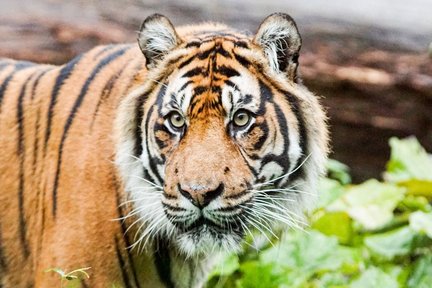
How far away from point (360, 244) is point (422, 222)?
54cm

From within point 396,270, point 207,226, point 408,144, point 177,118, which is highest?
point 177,118

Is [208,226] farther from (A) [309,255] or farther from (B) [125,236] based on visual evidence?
(A) [309,255]

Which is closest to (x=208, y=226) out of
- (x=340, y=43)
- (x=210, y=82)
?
(x=210, y=82)

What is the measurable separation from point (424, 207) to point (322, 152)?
1.38 m

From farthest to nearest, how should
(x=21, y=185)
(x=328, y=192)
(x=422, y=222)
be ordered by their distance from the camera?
(x=328, y=192) < (x=422, y=222) < (x=21, y=185)

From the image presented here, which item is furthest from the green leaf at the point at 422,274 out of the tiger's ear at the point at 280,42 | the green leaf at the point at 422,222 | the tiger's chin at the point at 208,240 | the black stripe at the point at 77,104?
the black stripe at the point at 77,104

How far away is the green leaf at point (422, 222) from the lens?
3.99 meters

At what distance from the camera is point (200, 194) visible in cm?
286

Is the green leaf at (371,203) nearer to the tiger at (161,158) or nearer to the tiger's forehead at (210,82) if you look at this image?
the tiger at (161,158)

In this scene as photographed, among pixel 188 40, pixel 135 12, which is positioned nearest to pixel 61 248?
pixel 188 40

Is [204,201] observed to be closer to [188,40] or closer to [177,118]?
[177,118]

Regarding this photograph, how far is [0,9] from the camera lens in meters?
5.84

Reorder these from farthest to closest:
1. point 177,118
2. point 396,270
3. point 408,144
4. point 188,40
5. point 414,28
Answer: point 414,28
point 408,144
point 396,270
point 188,40
point 177,118

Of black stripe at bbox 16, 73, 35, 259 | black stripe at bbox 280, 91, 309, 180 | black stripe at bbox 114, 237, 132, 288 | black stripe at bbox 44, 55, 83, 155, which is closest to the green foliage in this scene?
black stripe at bbox 280, 91, 309, 180
